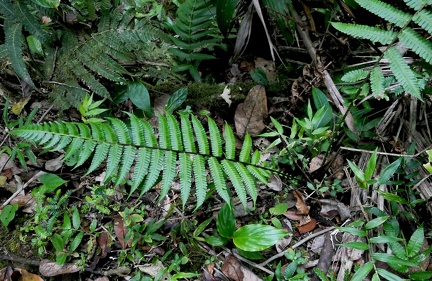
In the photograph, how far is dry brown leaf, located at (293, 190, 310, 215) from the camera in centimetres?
223

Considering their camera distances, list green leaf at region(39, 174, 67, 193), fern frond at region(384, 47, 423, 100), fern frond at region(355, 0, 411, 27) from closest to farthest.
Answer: fern frond at region(384, 47, 423, 100) → fern frond at region(355, 0, 411, 27) → green leaf at region(39, 174, 67, 193)

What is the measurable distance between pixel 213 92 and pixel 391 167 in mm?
1269

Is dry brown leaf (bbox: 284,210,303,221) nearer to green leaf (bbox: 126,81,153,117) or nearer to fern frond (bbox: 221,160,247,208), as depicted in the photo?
fern frond (bbox: 221,160,247,208)

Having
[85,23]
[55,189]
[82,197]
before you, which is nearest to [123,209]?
[82,197]

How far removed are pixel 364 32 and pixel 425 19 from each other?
0.82 ft

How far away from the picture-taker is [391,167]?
193cm

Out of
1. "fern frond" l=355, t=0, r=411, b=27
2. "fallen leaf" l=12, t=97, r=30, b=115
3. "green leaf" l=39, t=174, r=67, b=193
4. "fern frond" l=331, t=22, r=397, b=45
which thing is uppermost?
"fern frond" l=355, t=0, r=411, b=27

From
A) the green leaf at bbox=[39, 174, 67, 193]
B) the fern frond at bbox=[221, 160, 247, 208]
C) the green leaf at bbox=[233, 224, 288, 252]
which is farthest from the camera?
the green leaf at bbox=[39, 174, 67, 193]

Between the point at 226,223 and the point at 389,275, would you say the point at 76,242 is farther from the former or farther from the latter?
the point at 389,275

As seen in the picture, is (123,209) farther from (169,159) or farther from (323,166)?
(323,166)

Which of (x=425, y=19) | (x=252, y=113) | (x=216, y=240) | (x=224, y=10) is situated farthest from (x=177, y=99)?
(x=425, y=19)

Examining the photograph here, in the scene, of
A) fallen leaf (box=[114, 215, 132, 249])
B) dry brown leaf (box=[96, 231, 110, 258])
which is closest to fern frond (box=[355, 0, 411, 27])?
fallen leaf (box=[114, 215, 132, 249])

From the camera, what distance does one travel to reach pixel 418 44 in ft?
5.28

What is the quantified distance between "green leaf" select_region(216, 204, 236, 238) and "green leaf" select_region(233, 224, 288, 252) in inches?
1.4
